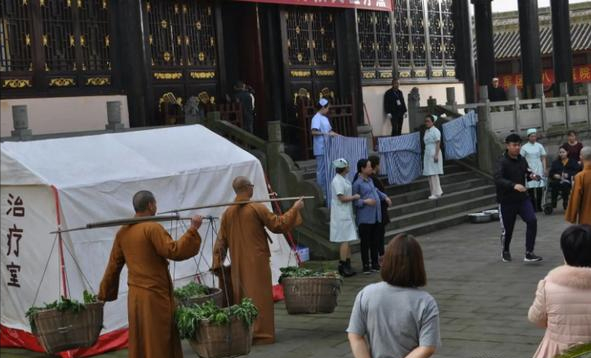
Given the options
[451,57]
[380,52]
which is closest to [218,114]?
[380,52]

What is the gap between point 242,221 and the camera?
9.16 metres

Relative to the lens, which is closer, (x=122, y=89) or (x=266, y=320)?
(x=266, y=320)

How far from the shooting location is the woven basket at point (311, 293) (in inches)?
352

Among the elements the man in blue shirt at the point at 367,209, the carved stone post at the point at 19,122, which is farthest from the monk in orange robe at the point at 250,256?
Result: the carved stone post at the point at 19,122

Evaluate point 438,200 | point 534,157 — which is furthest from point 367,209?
point 534,157

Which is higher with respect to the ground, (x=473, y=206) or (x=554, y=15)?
(x=554, y=15)

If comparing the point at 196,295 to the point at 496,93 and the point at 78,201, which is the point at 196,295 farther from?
the point at 496,93

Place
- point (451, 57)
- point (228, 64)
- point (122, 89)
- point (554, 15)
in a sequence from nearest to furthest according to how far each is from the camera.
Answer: point (122, 89)
point (228, 64)
point (451, 57)
point (554, 15)

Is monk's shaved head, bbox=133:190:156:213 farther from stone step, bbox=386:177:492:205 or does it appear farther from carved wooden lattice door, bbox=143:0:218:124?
stone step, bbox=386:177:492:205

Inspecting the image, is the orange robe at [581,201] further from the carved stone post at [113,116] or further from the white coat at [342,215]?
the carved stone post at [113,116]

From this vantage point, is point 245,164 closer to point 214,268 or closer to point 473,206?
point 214,268

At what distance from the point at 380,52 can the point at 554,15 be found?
7793 mm

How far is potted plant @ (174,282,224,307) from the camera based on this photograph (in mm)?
8289

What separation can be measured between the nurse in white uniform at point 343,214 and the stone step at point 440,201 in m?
3.75
